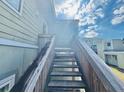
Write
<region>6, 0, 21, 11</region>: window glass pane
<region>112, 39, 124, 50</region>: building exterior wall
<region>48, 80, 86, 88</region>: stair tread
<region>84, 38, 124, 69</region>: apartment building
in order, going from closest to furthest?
<region>48, 80, 86, 88</region>: stair tread < <region>6, 0, 21, 11</region>: window glass pane < <region>84, 38, 124, 69</region>: apartment building < <region>112, 39, 124, 50</region>: building exterior wall

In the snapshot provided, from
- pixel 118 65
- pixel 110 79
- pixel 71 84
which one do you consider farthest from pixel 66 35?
pixel 110 79

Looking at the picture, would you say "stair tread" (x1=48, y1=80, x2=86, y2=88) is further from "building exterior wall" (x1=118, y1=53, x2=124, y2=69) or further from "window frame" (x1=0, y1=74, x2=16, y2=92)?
"building exterior wall" (x1=118, y1=53, x2=124, y2=69)

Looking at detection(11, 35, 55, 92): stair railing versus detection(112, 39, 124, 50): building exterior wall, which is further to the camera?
detection(112, 39, 124, 50): building exterior wall

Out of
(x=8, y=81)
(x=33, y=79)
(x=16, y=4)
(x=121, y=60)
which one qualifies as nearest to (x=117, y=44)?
(x=121, y=60)

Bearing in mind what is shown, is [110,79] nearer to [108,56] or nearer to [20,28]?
[20,28]

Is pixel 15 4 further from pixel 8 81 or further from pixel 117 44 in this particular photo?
pixel 117 44

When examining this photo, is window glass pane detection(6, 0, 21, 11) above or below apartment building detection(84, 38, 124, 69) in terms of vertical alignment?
above

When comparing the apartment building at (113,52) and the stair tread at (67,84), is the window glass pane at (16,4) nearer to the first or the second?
the stair tread at (67,84)

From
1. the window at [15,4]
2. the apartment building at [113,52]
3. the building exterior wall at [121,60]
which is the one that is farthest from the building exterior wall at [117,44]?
the window at [15,4]

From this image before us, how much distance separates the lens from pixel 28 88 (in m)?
1.81

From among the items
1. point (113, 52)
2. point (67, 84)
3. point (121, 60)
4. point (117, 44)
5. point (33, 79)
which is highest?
point (117, 44)

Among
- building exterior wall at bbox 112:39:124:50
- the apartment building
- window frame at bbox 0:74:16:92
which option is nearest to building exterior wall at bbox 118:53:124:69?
the apartment building

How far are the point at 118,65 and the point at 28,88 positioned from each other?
51.5 ft

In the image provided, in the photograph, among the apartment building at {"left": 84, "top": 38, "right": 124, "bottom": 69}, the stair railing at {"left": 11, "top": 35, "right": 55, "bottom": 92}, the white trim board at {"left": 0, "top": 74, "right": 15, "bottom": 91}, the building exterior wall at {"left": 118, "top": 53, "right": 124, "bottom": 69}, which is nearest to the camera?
the stair railing at {"left": 11, "top": 35, "right": 55, "bottom": 92}
